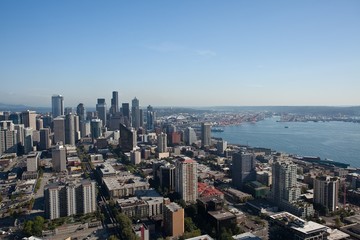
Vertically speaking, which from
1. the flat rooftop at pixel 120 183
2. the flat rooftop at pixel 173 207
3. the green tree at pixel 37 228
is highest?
the flat rooftop at pixel 173 207

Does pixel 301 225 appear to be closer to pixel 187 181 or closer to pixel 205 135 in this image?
pixel 187 181

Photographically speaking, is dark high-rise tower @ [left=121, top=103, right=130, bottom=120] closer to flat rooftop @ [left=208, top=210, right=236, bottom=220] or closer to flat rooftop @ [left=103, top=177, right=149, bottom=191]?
flat rooftop @ [left=103, top=177, right=149, bottom=191]

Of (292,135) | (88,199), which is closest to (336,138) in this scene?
(292,135)

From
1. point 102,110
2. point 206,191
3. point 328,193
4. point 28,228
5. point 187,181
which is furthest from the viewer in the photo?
point 102,110

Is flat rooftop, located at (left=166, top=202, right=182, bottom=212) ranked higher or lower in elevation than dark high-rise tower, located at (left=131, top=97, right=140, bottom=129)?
lower

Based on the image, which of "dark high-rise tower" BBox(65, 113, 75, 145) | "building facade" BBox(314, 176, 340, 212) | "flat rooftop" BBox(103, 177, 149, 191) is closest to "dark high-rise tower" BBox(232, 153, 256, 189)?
"building facade" BBox(314, 176, 340, 212)

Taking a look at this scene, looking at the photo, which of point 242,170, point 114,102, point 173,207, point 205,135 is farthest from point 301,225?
point 114,102

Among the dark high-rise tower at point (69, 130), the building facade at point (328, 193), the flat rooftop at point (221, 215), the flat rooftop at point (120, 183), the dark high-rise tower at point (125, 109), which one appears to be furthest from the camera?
the dark high-rise tower at point (125, 109)

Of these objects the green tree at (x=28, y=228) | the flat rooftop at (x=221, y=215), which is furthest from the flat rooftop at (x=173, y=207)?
the green tree at (x=28, y=228)

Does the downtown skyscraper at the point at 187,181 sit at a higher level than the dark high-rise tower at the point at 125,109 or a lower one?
lower

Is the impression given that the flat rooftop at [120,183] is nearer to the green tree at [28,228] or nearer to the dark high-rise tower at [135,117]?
the green tree at [28,228]

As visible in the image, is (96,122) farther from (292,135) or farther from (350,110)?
(350,110)
